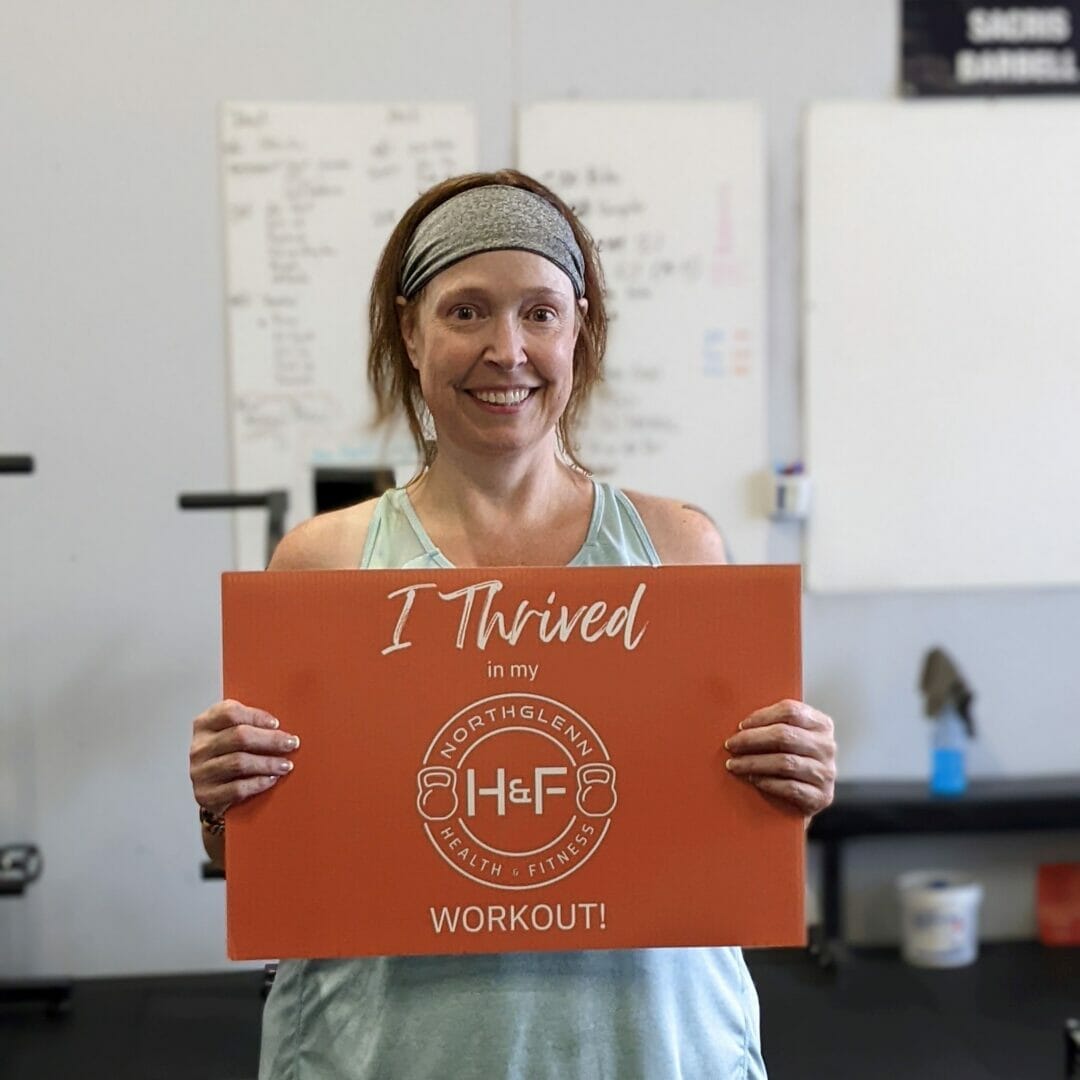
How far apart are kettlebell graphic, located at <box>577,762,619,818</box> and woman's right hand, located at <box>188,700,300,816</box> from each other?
24 centimetres

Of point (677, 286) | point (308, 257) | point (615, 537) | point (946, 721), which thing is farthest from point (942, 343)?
point (615, 537)

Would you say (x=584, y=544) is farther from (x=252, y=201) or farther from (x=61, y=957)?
(x=61, y=957)

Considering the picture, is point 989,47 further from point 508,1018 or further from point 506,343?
point 508,1018

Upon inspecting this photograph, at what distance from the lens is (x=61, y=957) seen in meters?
2.67

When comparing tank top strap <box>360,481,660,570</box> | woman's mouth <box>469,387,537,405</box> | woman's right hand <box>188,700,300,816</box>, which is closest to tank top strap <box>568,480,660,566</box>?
tank top strap <box>360,481,660,570</box>

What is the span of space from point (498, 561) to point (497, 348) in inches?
7.6

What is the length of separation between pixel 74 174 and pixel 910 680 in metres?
2.11

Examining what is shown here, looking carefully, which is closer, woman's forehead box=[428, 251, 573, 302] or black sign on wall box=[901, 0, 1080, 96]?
woman's forehead box=[428, 251, 573, 302]

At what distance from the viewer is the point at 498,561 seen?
1.10 meters

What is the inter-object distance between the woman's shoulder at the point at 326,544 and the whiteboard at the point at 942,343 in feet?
5.81

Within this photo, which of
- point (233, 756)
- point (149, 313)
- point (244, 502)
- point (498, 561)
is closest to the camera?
point (233, 756)

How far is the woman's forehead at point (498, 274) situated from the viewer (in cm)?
104

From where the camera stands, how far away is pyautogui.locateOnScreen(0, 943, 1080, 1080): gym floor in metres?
2.25

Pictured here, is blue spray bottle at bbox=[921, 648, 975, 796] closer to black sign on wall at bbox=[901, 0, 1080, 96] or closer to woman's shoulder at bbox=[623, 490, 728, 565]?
black sign on wall at bbox=[901, 0, 1080, 96]
